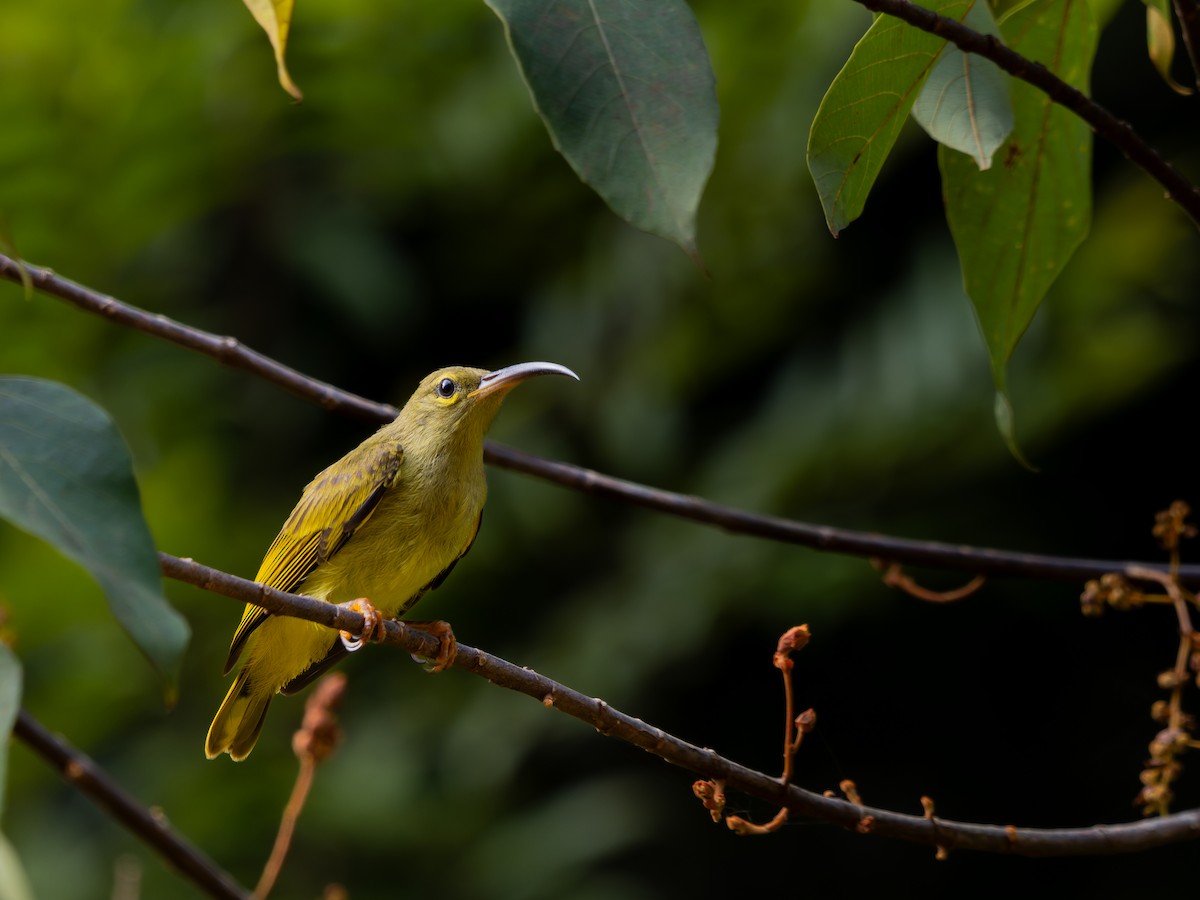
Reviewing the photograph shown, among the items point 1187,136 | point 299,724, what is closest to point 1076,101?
point 1187,136

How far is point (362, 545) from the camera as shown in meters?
3.31

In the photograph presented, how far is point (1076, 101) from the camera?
6.00ft

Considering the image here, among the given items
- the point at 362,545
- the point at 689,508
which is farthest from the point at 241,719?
the point at 689,508

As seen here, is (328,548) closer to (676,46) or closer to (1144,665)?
(676,46)

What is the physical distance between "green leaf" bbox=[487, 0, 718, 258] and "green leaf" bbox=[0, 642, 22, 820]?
0.79 m

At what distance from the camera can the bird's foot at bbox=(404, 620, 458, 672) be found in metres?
2.16

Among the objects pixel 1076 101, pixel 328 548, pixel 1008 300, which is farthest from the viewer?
pixel 328 548

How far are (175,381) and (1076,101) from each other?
5740 mm

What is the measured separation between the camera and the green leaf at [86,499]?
4.11 ft

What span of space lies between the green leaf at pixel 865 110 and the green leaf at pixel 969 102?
0.06 m

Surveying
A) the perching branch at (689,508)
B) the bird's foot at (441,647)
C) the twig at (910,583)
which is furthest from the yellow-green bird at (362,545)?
the twig at (910,583)

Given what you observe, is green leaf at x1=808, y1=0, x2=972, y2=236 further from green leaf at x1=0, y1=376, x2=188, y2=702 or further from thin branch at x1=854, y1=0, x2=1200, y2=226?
green leaf at x1=0, y1=376, x2=188, y2=702

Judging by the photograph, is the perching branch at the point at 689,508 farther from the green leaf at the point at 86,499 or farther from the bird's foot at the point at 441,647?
the green leaf at the point at 86,499

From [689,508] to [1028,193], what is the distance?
96cm
